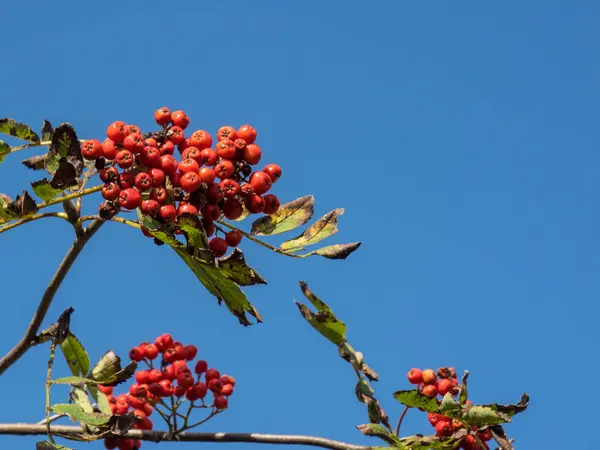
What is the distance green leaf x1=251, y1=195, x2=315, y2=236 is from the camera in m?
3.52

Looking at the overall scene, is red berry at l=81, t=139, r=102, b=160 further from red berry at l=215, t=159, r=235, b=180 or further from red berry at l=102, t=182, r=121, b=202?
red berry at l=215, t=159, r=235, b=180

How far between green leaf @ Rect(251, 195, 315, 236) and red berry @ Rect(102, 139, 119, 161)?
2.03ft

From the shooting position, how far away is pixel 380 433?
320 cm

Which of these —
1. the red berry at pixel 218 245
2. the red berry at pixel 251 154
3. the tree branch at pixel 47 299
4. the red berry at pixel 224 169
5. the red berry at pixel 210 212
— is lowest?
the tree branch at pixel 47 299

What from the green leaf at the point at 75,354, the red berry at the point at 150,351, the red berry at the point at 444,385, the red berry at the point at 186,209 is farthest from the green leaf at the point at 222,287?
the red berry at the point at 150,351

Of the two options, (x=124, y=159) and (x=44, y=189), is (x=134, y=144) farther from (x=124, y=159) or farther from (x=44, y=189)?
(x=44, y=189)

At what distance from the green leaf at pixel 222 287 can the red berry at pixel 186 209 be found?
0.14m

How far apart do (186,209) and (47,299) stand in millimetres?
653

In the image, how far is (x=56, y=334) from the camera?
3.45 metres

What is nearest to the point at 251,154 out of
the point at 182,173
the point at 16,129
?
the point at 182,173

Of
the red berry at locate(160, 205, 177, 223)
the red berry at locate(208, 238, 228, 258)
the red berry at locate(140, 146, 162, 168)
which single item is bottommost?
the red berry at locate(208, 238, 228, 258)

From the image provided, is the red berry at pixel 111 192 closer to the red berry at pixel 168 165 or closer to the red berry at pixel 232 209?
the red berry at pixel 168 165

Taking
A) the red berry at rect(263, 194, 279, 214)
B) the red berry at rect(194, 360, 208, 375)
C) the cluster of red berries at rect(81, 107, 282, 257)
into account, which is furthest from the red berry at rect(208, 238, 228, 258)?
the red berry at rect(194, 360, 208, 375)

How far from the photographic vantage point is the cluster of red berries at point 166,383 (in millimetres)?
4598
